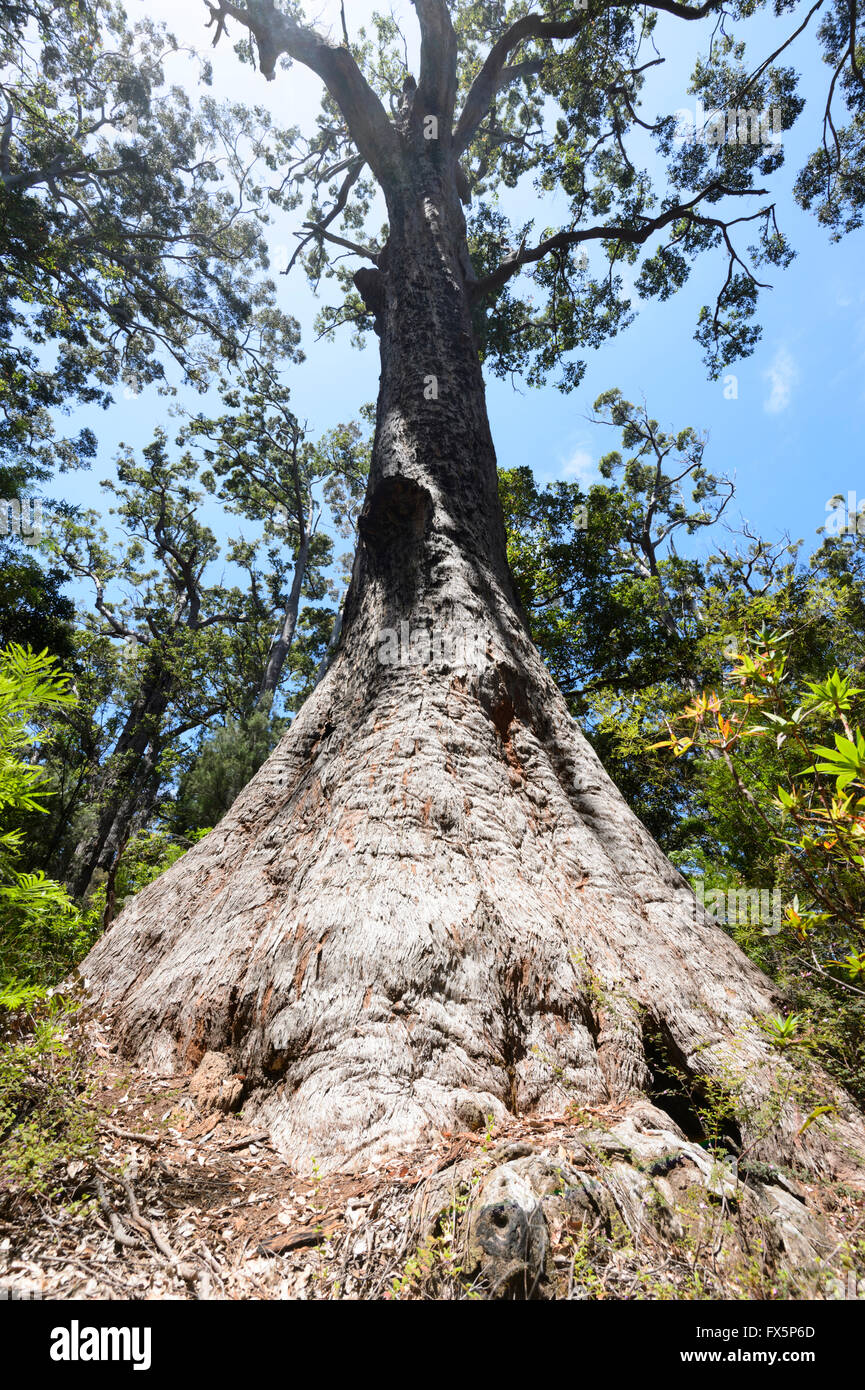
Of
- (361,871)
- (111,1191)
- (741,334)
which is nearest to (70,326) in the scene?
(741,334)

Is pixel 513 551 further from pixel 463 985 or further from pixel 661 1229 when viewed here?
pixel 661 1229

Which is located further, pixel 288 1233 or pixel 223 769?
pixel 223 769

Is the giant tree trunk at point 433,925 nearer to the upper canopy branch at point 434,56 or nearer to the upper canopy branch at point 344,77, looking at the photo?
the upper canopy branch at point 344,77

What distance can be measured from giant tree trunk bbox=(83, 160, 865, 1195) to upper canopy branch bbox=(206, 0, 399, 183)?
509cm

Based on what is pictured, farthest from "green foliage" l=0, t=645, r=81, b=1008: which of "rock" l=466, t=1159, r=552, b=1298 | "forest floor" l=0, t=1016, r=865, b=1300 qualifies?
"rock" l=466, t=1159, r=552, b=1298

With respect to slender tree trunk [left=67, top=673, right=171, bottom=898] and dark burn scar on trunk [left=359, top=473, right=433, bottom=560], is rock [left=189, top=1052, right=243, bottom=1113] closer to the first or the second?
dark burn scar on trunk [left=359, top=473, right=433, bottom=560]

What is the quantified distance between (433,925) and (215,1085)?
966 millimetres

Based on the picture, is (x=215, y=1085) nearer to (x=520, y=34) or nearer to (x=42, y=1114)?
(x=42, y=1114)

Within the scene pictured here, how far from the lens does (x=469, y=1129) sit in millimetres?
1825

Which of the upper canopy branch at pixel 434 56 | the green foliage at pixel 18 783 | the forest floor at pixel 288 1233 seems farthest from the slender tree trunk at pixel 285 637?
the forest floor at pixel 288 1233

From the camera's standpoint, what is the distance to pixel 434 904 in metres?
2.32

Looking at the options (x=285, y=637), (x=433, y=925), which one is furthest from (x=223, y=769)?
(x=433, y=925)

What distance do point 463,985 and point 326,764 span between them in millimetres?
1457

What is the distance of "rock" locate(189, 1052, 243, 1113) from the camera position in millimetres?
2080
